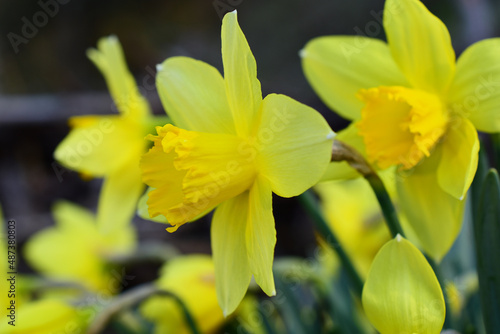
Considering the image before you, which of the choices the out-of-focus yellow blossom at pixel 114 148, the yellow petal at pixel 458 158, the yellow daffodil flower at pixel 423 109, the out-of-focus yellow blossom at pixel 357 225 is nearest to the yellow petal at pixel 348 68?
the yellow daffodil flower at pixel 423 109

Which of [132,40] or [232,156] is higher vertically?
[232,156]

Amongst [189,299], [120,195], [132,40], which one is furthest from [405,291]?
[132,40]

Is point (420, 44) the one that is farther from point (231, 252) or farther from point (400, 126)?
point (231, 252)

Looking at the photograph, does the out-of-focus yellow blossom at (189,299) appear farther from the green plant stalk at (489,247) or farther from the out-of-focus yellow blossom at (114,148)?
the green plant stalk at (489,247)

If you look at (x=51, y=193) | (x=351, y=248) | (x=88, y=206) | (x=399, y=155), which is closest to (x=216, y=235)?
(x=399, y=155)

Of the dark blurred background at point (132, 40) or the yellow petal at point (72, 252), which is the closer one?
the yellow petal at point (72, 252)

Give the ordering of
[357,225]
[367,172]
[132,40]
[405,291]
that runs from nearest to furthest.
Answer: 1. [405,291]
2. [367,172]
3. [357,225]
4. [132,40]

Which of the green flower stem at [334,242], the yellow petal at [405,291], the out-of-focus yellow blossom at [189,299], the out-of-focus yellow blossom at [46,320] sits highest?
the yellow petal at [405,291]
